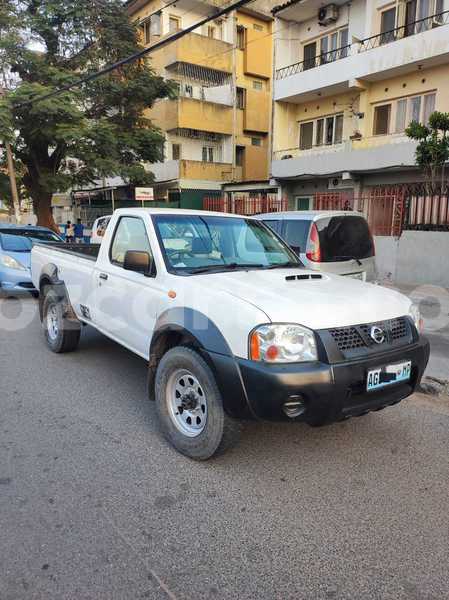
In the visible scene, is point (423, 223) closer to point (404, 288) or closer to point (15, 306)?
point (404, 288)

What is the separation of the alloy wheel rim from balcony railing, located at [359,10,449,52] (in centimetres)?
1615

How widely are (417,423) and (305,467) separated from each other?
1.36 meters

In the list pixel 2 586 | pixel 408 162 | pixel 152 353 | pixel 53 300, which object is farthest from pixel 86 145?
pixel 2 586

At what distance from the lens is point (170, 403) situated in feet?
11.7

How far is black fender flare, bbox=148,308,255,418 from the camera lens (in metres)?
2.94

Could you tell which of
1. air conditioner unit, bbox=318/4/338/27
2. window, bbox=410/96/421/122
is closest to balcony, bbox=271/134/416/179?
window, bbox=410/96/421/122

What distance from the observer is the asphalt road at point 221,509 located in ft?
7.42

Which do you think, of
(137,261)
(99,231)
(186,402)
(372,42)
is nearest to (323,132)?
(372,42)

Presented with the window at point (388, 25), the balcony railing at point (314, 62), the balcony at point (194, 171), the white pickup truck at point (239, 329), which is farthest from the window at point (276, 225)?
the balcony at point (194, 171)

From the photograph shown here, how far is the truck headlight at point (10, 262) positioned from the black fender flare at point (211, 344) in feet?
22.2

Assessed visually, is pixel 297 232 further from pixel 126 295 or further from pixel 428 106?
pixel 428 106

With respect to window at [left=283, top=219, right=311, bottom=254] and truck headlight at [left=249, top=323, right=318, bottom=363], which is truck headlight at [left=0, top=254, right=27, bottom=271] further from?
truck headlight at [left=249, top=323, right=318, bottom=363]

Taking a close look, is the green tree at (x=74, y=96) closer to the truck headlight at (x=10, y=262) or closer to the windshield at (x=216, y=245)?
the truck headlight at (x=10, y=262)

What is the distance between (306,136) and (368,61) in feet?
15.4
